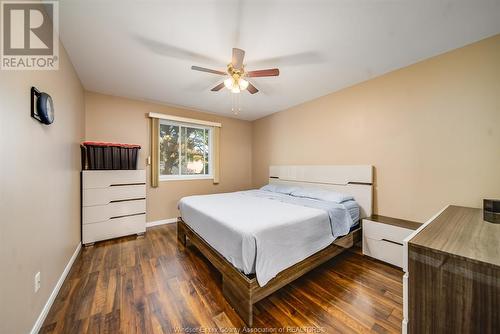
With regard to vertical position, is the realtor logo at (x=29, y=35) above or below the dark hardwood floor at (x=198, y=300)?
above

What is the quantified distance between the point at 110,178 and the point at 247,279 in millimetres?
2672

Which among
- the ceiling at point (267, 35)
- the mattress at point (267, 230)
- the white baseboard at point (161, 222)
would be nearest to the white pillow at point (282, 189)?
the mattress at point (267, 230)

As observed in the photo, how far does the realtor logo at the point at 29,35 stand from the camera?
1066mm

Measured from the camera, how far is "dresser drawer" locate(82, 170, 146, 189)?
2.67 m

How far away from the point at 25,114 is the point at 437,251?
2576mm

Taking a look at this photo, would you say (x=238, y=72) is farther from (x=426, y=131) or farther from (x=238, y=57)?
(x=426, y=131)

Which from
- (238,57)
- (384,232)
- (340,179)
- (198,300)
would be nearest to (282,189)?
(340,179)

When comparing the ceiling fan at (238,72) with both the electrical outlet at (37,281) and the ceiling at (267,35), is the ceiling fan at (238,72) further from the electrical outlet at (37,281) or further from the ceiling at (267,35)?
the electrical outlet at (37,281)

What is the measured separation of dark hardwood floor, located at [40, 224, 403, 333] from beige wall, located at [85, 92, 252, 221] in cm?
145

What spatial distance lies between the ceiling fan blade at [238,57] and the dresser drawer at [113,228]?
281 centimetres

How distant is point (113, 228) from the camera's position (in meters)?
2.86

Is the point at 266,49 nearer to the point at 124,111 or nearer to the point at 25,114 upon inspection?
the point at 25,114

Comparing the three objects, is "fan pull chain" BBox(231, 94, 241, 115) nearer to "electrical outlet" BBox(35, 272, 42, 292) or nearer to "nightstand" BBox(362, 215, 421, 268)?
"nightstand" BBox(362, 215, 421, 268)

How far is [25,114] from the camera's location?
4.02 feet
